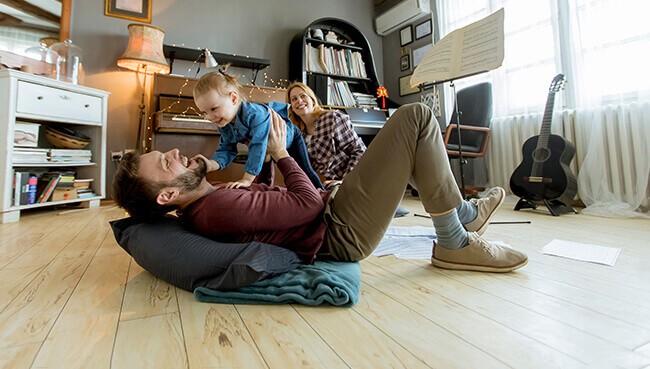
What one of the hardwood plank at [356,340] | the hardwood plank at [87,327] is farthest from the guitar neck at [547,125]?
the hardwood plank at [87,327]

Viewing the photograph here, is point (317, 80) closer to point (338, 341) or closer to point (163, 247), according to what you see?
point (163, 247)

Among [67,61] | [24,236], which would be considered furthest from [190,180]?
[67,61]

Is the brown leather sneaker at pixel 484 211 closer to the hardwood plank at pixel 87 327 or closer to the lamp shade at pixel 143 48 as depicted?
A: the hardwood plank at pixel 87 327

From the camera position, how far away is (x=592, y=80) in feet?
7.47

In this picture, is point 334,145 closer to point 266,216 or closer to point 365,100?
point 266,216

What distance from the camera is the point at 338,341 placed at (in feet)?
2.05

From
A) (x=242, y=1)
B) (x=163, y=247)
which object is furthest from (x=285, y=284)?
(x=242, y=1)

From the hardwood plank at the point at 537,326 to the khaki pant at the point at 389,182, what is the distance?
8.7 inches

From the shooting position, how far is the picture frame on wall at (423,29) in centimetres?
354

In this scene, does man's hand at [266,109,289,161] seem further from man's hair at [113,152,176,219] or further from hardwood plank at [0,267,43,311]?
hardwood plank at [0,267,43,311]

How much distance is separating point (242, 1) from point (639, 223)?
3778mm

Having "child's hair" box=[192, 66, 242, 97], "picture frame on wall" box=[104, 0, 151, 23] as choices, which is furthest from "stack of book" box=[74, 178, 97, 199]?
"child's hair" box=[192, 66, 242, 97]

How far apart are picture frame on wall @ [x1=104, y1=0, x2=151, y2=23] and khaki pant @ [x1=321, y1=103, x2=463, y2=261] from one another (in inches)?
124

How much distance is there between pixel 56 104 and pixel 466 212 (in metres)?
2.77
